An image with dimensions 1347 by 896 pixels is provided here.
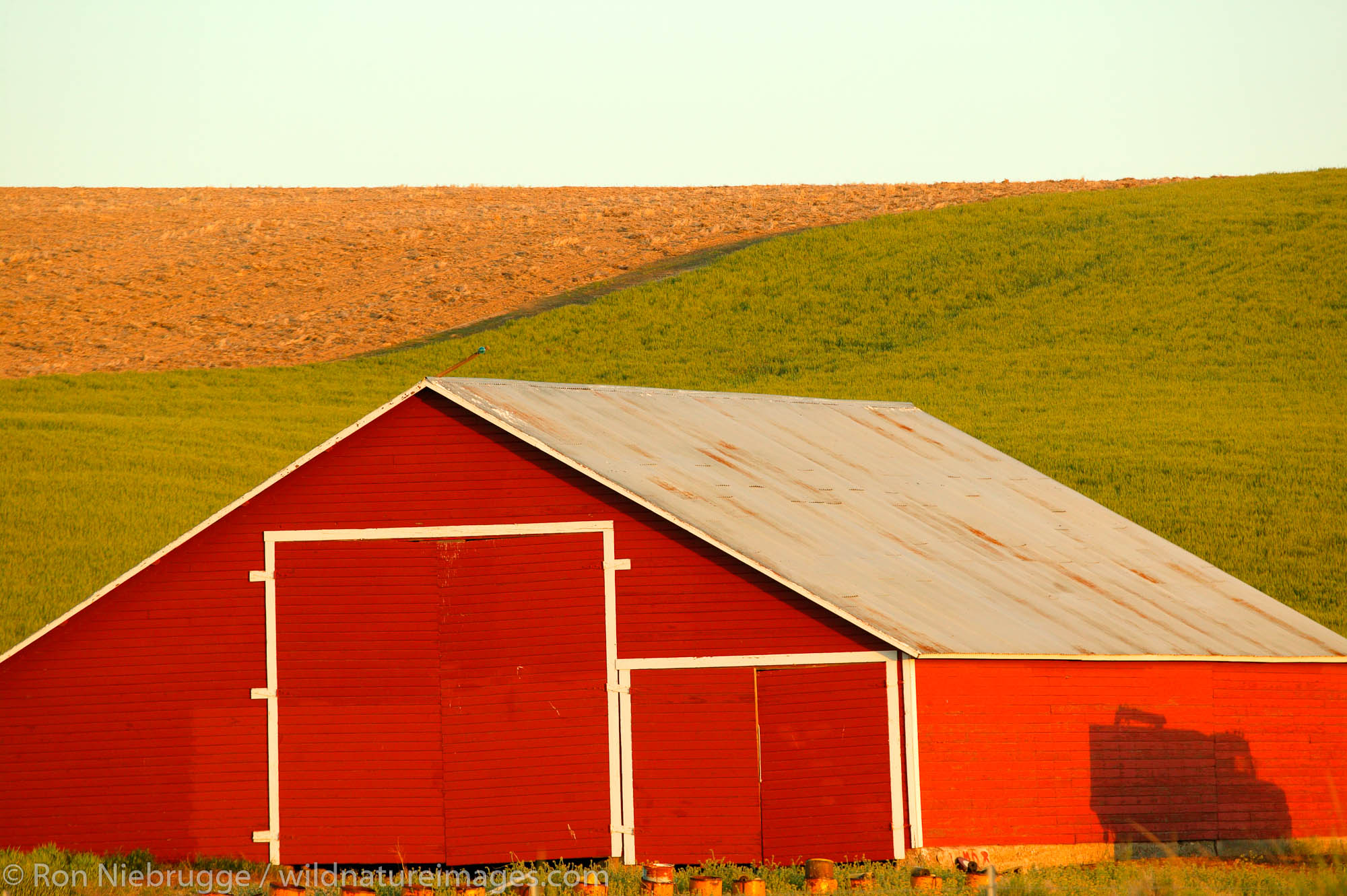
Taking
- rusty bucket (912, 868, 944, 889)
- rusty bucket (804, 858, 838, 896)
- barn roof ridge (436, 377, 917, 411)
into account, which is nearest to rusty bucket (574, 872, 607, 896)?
rusty bucket (804, 858, 838, 896)

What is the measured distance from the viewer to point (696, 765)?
56.3 ft

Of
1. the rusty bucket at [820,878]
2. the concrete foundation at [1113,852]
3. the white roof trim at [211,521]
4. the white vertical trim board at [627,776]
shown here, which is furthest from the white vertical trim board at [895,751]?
the white roof trim at [211,521]

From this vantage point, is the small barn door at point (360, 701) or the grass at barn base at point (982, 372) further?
the grass at barn base at point (982, 372)

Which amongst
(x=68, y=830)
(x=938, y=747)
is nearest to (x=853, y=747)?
(x=938, y=747)

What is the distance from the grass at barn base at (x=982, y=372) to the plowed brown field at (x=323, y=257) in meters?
5.88

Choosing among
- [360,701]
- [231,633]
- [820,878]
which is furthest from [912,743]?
[231,633]

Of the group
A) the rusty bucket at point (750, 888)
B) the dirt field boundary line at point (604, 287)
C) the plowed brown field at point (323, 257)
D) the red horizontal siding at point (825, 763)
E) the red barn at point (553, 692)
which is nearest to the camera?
the rusty bucket at point (750, 888)

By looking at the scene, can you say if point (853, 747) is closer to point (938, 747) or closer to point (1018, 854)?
point (938, 747)

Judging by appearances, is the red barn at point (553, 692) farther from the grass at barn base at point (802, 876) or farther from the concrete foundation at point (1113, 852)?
the grass at barn base at point (802, 876)

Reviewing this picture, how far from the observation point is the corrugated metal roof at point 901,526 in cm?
1786

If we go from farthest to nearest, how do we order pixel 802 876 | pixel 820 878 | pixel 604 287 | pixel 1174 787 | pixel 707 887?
pixel 604 287 → pixel 1174 787 → pixel 802 876 → pixel 820 878 → pixel 707 887

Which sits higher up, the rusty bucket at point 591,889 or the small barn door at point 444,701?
the small barn door at point 444,701

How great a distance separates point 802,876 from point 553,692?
131 inches

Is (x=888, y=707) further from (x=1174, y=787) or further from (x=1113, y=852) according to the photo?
(x=1174, y=787)
